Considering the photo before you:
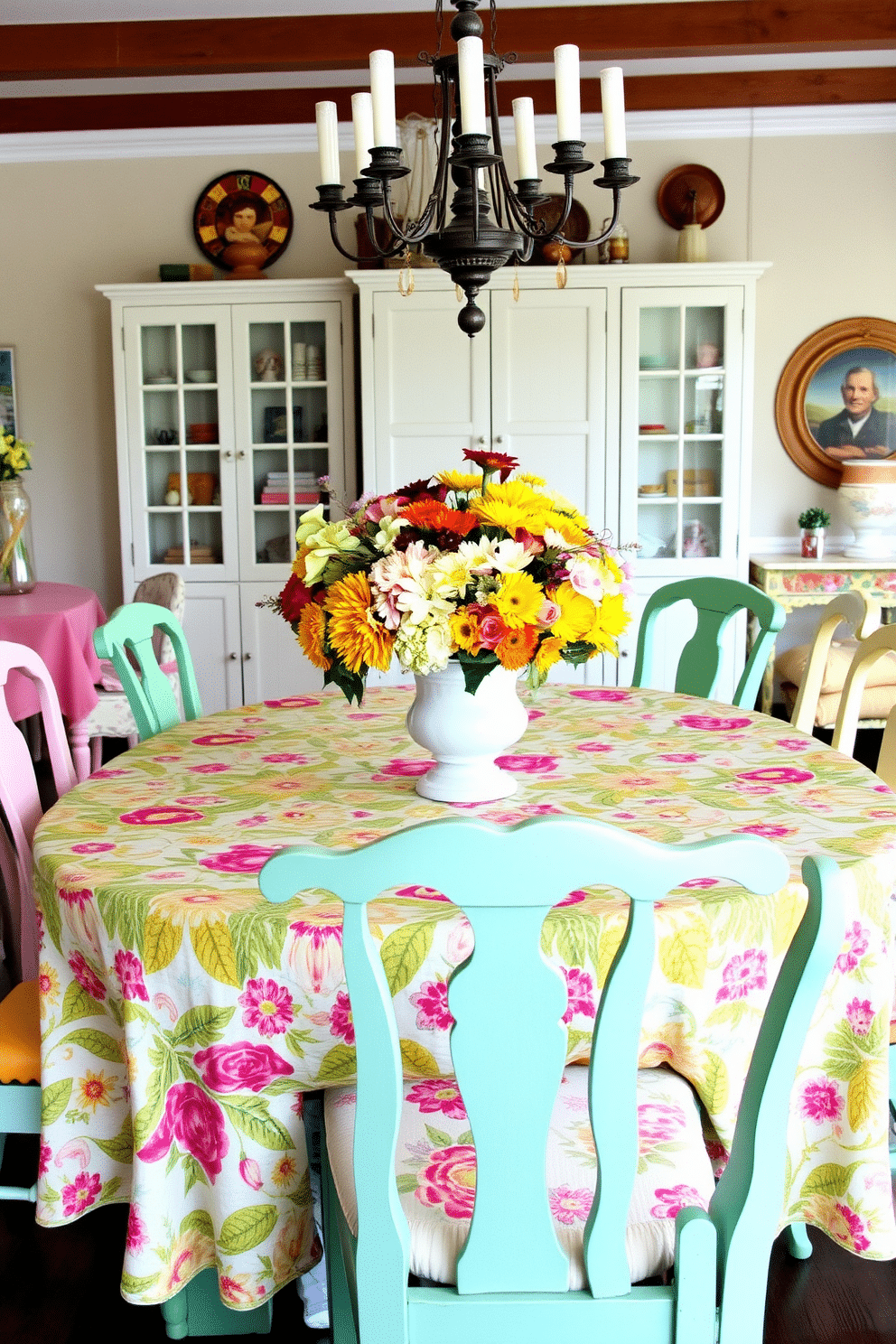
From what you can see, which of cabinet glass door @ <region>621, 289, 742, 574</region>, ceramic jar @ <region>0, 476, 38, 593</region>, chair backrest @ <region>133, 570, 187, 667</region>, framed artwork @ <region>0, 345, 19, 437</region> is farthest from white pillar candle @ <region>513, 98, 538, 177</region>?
framed artwork @ <region>0, 345, 19, 437</region>

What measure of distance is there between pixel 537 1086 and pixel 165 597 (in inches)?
130

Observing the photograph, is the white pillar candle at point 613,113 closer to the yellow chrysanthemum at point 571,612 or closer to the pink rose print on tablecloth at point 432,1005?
the yellow chrysanthemum at point 571,612

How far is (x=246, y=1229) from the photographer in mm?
1281

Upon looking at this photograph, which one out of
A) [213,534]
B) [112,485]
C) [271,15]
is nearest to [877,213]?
[271,15]

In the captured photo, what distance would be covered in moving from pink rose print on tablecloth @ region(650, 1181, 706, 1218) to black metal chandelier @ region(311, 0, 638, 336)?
1.42 meters

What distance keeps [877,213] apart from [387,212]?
3.75m

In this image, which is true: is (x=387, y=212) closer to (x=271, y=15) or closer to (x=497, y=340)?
(x=271, y=15)

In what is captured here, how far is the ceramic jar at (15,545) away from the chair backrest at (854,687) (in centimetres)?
284

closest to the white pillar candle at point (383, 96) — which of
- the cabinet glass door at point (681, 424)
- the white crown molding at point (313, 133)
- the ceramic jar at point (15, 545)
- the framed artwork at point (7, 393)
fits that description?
the ceramic jar at point (15, 545)

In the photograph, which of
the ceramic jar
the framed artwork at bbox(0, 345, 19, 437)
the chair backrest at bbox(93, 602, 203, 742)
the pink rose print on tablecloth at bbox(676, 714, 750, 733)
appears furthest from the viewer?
the framed artwork at bbox(0, 345, 19, 437)

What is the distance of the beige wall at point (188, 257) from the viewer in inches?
198

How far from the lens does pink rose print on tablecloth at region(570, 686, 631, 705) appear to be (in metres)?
2.44

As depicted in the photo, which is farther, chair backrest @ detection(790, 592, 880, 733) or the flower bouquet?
chair backrest @ detection(790, 592, 880, 733)

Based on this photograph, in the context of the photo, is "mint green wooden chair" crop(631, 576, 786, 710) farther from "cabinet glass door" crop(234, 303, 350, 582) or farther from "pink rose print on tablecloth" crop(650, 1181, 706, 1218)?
"cabinet glass door" crop(234, 303, 350, 582)
